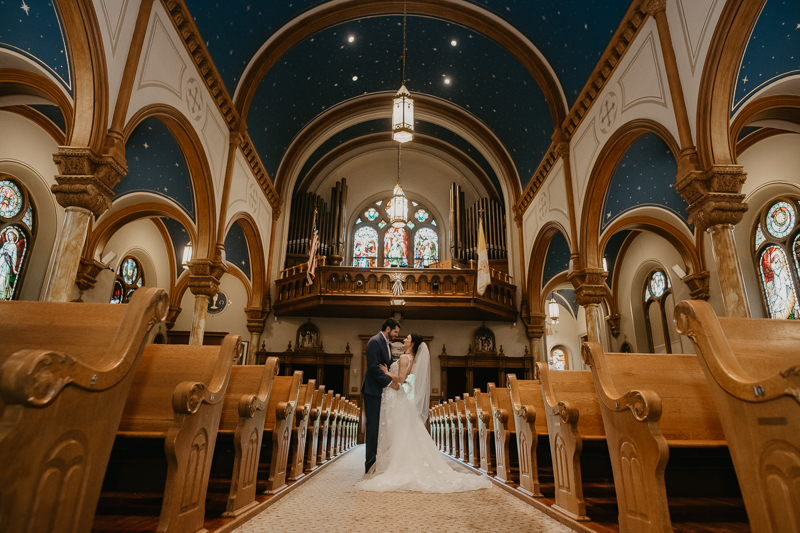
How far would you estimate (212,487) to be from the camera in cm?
351

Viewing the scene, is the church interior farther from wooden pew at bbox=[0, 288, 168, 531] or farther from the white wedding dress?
the white wedding dress

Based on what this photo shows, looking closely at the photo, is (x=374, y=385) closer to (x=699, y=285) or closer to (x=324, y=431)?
(x=324, y=431)

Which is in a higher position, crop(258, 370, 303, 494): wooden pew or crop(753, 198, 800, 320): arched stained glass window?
crop(753, 198, 800, 320): arched stained glass window

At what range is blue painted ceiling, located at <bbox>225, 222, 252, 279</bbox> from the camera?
41.7 feet

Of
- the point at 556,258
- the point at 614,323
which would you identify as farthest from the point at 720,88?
the point at 614,323

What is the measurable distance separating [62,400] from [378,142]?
1673 cm

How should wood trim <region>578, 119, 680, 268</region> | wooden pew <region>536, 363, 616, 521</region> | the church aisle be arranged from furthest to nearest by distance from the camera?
wood trim <region>578, 119, 680, 268</region> → wooden pew <region>536, 363, 616, 521</region> → the church aisle

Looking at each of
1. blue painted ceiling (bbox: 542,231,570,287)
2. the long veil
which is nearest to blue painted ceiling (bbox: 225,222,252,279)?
blue painted ceiling (bbox: 542,231,570,287)

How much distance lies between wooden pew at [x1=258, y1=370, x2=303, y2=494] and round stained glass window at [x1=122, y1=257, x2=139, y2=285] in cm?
1134

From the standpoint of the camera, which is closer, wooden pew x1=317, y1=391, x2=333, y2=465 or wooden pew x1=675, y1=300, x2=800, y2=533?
wooden pew x1=675, y1=300, x2=800, y2=533

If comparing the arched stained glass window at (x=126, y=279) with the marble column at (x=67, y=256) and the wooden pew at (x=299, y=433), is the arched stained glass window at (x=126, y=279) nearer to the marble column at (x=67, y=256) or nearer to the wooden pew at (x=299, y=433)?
the marble column at (x=67, y=256)

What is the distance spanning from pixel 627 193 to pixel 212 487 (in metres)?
9.24

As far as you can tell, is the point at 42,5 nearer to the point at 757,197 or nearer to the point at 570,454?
→ the point at 570,454

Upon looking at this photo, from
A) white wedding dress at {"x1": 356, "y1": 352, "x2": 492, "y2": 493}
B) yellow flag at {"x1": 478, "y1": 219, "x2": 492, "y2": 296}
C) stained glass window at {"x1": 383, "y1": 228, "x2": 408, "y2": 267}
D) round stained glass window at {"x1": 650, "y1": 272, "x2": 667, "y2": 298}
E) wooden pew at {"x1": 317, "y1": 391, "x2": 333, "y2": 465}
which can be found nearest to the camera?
white wedding dress at {"x1": 356, "y1": 352, "x2": 492, "y2": 493}
